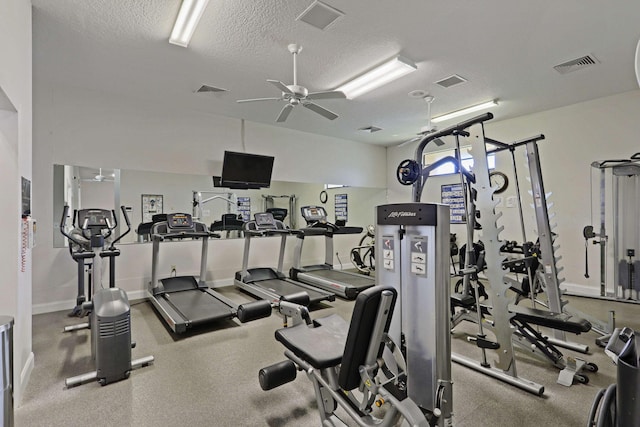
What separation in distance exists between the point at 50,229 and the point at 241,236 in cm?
278

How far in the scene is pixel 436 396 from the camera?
5.45 feet

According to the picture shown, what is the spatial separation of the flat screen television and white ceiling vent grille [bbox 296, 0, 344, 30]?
2981 millimetres

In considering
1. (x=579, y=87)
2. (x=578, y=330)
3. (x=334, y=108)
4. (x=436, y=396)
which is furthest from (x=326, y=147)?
(x=436, y=396)

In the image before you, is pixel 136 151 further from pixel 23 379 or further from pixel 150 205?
pixel 23 379

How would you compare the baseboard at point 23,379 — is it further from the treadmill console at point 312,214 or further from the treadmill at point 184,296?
the treadmill console at point 312,214

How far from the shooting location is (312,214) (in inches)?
229

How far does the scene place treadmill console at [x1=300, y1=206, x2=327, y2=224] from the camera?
576 centimetres

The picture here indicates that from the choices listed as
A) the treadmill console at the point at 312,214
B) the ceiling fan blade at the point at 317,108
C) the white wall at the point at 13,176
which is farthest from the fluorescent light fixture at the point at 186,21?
the treadmill console at the point at 312,214

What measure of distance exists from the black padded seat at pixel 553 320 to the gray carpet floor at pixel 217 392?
0.40 m

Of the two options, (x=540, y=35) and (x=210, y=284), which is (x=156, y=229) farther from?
(x=540, y=35)

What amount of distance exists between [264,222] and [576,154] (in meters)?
5.15

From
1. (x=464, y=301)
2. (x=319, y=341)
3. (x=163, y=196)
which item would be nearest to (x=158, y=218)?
(x=163, y=196)

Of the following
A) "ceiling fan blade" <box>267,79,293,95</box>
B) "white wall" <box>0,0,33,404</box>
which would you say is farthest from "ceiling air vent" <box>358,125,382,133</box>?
"white wall" <box>0,0,33,404</box>

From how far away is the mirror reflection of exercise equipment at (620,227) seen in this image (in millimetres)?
4383
